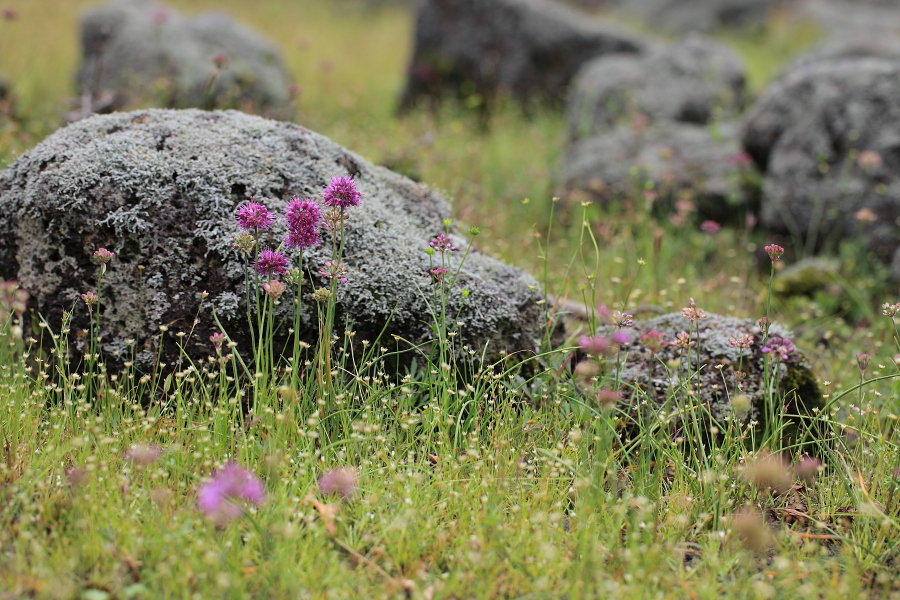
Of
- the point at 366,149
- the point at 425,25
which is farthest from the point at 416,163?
the point at 425,25

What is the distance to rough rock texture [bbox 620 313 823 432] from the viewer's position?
9.76ft

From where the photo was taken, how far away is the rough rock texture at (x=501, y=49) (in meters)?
9.73

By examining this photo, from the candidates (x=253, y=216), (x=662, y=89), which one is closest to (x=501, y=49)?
(x=662, y=89)

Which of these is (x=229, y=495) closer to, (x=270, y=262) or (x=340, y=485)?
(x=340, y=485)

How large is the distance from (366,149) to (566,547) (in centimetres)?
445

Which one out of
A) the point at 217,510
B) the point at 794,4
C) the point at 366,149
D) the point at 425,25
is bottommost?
the point at 217,510

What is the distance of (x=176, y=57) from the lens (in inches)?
292

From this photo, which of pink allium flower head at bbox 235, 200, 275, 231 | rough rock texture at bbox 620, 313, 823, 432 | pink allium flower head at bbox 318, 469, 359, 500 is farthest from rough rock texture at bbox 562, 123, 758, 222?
pink allium flower head at bbox 318, 469, 359, 500

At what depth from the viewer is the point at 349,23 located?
53.7 ft

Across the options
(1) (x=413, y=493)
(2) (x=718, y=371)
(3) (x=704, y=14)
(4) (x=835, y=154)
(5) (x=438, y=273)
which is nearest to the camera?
(1) (x=413, y=493)

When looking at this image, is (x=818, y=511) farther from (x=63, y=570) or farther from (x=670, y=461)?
(x=63, y=570)

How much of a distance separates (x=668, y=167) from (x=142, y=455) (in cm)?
521


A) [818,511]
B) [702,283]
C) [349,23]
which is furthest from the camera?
[349,23]

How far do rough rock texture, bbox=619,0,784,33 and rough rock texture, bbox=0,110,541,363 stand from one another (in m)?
18.4
